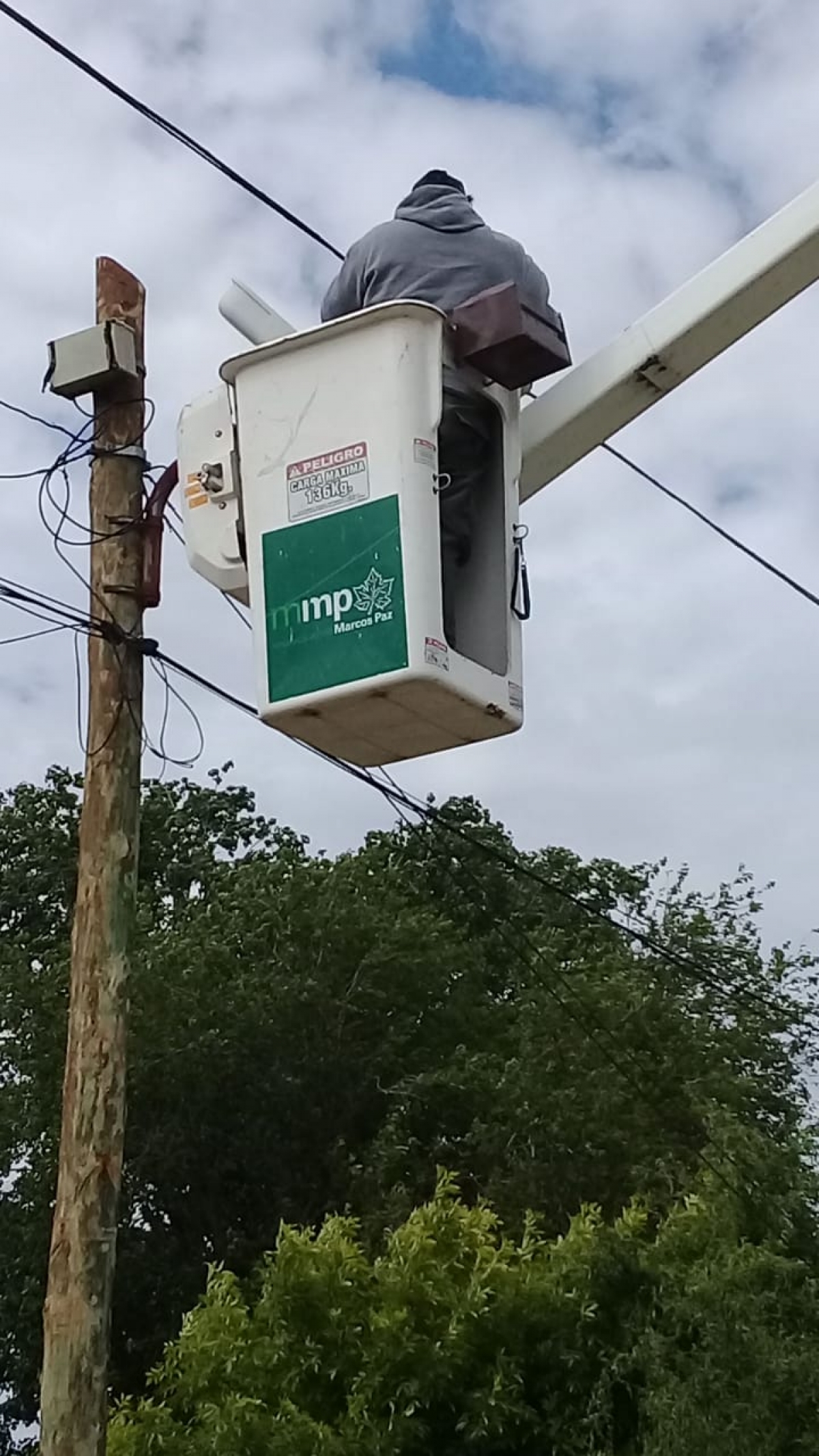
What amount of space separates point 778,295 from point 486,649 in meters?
1.14

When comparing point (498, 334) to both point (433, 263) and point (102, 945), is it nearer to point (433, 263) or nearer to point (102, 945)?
point (433, 263)

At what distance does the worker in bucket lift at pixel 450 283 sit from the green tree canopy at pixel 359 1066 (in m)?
16.9

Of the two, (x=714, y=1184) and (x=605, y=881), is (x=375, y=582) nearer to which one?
(x=714, y=1184)

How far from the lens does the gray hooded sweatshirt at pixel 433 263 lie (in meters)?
4.98

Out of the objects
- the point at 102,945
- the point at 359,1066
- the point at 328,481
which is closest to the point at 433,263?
the point at 328,481

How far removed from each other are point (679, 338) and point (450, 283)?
586 mm

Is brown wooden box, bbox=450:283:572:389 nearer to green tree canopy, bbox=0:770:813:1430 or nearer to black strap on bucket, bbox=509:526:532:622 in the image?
black strap on bucket, bbox=509:526:532:622

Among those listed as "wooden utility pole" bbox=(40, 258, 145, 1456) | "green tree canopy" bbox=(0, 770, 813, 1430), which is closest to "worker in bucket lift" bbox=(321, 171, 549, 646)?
"wooden utility pole" bbox=(40, 258, 145, 1456)

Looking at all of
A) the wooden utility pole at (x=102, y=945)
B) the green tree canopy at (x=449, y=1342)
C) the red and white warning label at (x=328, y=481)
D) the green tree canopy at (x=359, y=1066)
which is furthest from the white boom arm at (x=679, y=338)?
the green tree canopy at (x=359, y=1066)

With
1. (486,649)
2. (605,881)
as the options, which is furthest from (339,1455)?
(605,881)

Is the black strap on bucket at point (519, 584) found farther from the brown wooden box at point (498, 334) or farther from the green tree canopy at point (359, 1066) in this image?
the green tree canopy at point (359, 1066)

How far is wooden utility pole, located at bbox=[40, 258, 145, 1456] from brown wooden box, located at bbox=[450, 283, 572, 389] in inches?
111

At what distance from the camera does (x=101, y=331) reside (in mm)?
7574

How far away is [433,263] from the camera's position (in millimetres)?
5043
